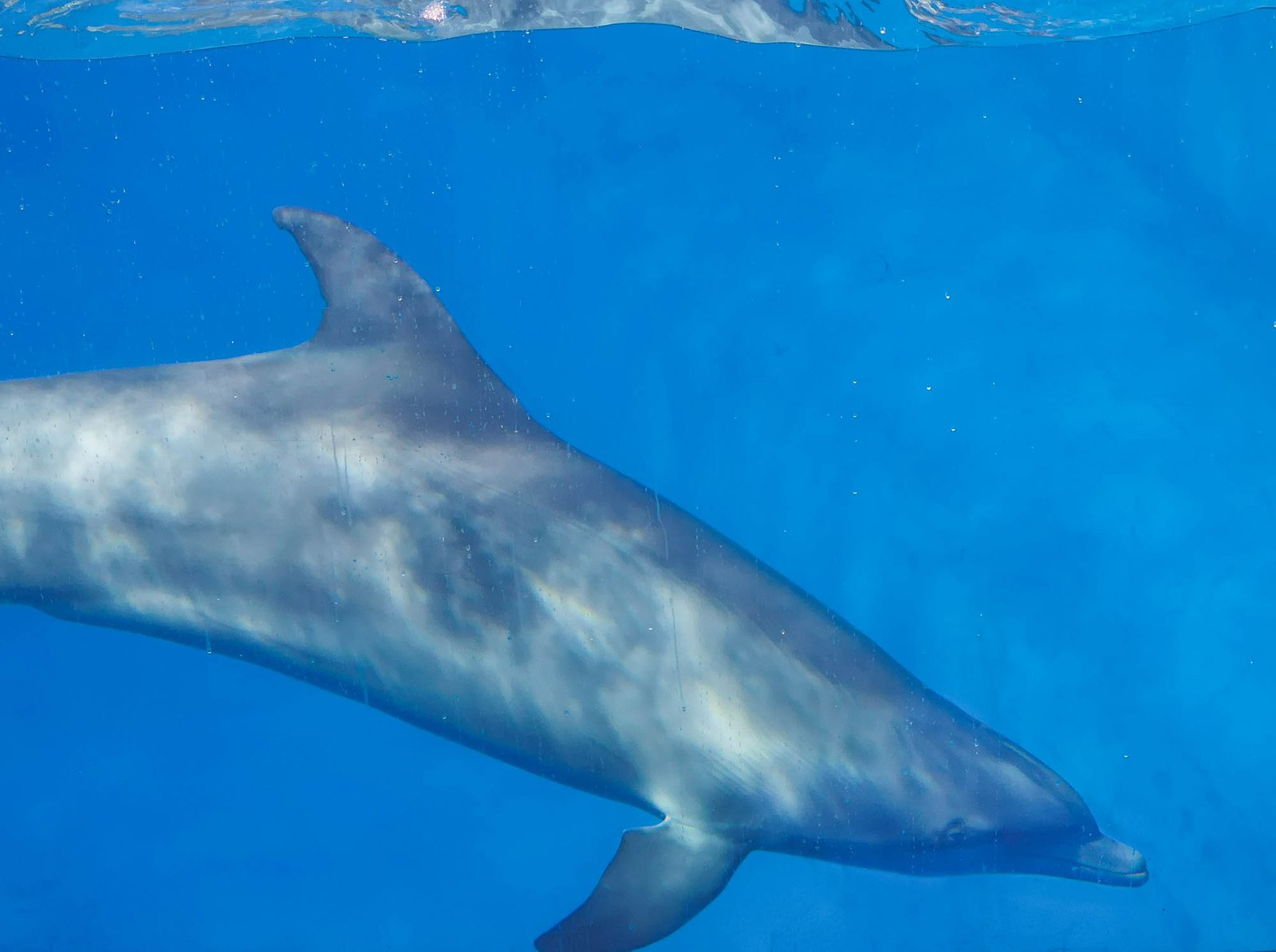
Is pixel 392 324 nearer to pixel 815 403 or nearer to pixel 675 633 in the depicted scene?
pixel 675 633

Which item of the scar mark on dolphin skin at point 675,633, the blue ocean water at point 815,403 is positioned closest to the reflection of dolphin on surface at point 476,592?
the scar mark on dolphin skin at point 675,633

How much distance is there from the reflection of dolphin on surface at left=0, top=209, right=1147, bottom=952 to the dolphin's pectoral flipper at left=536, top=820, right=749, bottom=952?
2cm

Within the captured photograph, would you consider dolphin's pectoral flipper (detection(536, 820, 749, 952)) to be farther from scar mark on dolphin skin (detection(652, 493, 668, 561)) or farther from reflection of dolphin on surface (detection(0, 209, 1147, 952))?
scar mark on dolphin skin (detection(652, 493, 668, 561))

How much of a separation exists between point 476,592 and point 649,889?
7.50 ft

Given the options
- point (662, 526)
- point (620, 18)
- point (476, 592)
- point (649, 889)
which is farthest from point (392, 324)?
point (620, 18)

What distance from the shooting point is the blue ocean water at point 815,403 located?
479 inches

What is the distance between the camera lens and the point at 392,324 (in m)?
6.65

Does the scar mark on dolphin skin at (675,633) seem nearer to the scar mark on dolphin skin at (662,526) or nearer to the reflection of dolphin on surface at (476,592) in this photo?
the reflection of dolphin on surface at (476,592)

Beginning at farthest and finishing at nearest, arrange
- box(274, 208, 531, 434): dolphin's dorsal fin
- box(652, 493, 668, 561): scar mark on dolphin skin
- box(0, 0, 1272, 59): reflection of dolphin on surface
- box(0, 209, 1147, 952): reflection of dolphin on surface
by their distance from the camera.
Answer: box(0, 0, 1272, 59): reflection of dolphin on surface, box(274, 208, 531, 434): dolphin's dorsal fin, box(652, 493, 668, 561): scar mark on dolphin skin, box(0, 209, 1147, 952): reflection of dolphin on surface

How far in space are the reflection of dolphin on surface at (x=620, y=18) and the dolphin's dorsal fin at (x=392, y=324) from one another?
254 inches

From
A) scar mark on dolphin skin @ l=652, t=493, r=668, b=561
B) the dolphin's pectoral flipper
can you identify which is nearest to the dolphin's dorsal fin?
scar mark on dolphin skin @ l=652, t=493, r=668, b=561

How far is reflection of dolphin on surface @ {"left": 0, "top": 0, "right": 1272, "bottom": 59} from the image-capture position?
11625mm

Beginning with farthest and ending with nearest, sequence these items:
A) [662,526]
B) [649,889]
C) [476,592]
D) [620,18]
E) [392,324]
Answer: [620,18] → [392,324] → [662,526] → [649,889] → [476,592]

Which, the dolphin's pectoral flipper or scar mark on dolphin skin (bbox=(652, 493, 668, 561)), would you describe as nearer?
the dolphin's pectoral flipper
